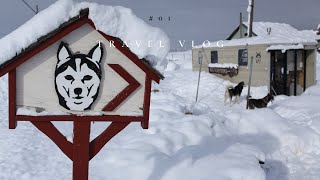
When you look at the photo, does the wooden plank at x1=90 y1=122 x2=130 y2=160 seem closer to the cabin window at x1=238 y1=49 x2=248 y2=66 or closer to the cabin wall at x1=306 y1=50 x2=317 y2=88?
the cabin wall at x1=306 y1=50 x2=317 y2=88

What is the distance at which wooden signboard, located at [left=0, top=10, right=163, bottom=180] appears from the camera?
3193 millimetres

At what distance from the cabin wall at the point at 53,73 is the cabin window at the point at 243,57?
16808 mm

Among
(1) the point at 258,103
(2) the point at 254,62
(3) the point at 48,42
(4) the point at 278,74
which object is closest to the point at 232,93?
(1) the point at 258,103

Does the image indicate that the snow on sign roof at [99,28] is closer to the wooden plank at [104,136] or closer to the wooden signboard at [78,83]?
the wooden signboard at [78,83]

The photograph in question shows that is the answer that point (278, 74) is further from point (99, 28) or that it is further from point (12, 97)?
point (12, 97)

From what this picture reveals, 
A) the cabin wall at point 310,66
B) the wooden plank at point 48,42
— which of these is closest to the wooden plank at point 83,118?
the wooden plank at point 48,42

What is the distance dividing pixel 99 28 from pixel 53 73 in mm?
635

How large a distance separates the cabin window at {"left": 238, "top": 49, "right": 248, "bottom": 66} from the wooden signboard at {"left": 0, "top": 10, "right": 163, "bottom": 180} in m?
16.7

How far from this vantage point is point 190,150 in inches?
272

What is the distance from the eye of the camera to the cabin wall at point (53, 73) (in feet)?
10.5

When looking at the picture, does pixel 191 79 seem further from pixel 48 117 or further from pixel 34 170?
pixel 48 117

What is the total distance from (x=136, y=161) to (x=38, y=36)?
3.60 metres

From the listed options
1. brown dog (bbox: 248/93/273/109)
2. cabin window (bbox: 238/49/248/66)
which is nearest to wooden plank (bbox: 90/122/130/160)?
brown dog (bbox: 248/93/273/109)

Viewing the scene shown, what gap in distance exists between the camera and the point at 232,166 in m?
5.87
